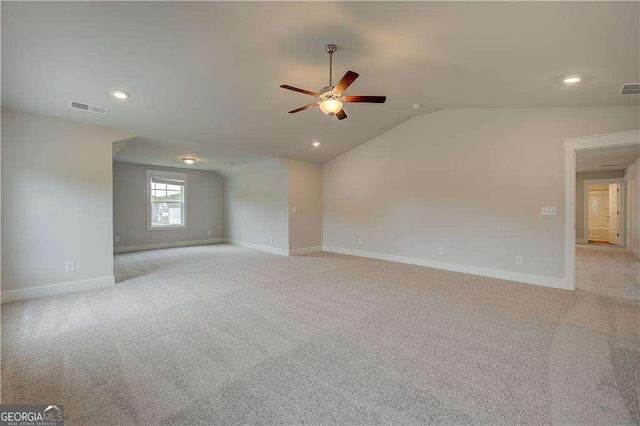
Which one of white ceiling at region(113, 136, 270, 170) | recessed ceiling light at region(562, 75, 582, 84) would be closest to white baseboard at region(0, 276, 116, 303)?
white ceiling at region(113, 136, 270, 170)

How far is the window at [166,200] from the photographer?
7.74m

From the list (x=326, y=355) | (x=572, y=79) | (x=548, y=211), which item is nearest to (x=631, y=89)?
(x=572, y=79)

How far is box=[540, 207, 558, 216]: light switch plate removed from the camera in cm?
404

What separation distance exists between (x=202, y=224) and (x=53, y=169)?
521 cm

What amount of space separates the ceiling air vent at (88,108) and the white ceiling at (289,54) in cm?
9

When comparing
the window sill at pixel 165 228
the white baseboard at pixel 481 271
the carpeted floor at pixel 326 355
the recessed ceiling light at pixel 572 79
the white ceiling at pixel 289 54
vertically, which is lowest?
the carpeted floor at pixel 326 355

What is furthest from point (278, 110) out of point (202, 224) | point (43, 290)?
point (202, 224)

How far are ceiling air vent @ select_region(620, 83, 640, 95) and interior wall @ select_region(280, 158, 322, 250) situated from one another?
5693mm

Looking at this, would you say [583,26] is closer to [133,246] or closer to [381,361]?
[381,361]

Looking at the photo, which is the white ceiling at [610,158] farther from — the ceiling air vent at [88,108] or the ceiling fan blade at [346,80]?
the ceiling air vent at [88,108]

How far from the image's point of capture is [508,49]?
261cm

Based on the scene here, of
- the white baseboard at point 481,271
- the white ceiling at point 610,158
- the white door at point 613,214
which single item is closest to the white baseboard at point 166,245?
the white baseboard at point 481,271

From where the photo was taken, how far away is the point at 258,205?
7.76m

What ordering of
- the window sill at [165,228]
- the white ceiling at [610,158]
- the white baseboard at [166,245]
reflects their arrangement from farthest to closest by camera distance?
1. the window sill at [165,228]
2. the white baseboard at [166,245]
3. the white ceiling at [610,158]
